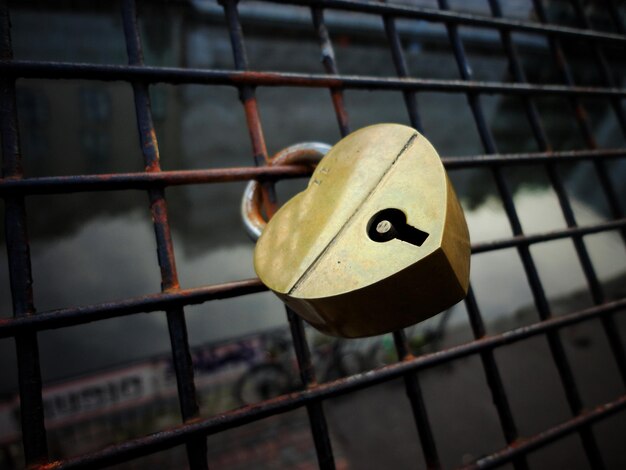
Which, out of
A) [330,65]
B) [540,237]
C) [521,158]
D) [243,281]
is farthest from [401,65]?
[243,281]

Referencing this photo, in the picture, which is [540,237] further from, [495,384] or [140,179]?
[140,179]

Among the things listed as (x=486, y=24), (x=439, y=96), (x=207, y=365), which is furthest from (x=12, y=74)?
(x=439, y=96)

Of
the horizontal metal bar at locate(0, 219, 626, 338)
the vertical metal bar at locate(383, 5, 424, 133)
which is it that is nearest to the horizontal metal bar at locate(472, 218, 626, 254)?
the vertical metal bar at locate(383, 5, 424, 133)

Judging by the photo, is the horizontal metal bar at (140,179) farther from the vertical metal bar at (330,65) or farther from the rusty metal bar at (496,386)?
the rusty metal bar at (496,386)

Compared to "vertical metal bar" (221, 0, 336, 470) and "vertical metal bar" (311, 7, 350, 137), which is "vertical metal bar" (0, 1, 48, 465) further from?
"vertical metal bar" (311, 7, 350, 137)

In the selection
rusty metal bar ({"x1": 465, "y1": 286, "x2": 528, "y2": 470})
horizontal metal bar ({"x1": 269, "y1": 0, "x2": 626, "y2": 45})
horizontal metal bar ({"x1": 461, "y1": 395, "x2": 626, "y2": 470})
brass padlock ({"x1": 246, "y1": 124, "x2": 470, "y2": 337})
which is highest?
horizontal metal bar ({"x1": 269, "y1": 0, "x2": 626, "y2": 45})

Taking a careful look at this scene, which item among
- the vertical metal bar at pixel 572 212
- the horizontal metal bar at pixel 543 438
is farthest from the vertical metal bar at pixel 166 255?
the vertical metal bar at pixel 572 212

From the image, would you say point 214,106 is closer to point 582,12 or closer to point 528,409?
point 582,12

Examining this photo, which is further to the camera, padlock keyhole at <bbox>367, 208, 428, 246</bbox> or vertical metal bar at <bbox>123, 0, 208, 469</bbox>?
vertical metal bar at <bbox>123, 0, 208, 469</bbox>
